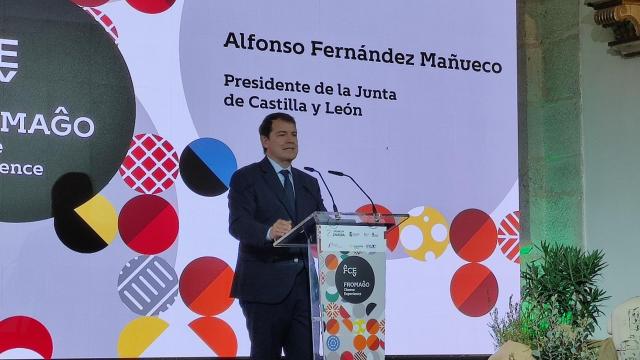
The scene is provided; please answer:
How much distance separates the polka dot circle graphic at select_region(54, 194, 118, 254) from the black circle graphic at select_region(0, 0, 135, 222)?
7 cm

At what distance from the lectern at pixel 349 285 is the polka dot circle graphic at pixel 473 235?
5.82 ft

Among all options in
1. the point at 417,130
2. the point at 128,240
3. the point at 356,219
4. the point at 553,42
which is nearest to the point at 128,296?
the point at 128,240

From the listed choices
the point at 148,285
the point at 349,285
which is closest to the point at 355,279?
the point at 349,285

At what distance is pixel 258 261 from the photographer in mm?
6582

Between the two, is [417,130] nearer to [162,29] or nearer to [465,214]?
[465,214]

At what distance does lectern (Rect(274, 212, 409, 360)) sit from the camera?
5410 mm

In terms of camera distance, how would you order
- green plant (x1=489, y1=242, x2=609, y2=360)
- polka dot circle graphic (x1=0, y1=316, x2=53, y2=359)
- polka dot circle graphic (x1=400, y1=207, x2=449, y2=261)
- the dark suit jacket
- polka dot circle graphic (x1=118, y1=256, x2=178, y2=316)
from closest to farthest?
green plant (x1=489, y1=242, x2=609, y2=360) → polka dot circle graphic (x1=0, y1=316, x2=53, y2=359) → polka dot circle graphic (x1=118, y1=256, x2=178, y2=316) → the dark suit jacket → polka dot circle graphic (x1=400, y1=207, x2=449, y2=261)

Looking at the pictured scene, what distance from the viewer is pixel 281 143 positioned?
6840mm

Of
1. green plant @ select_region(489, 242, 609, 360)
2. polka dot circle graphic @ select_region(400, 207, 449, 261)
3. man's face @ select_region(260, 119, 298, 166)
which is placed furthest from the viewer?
polka dot circle graphic @ select_region(400, 207, 449, 261)

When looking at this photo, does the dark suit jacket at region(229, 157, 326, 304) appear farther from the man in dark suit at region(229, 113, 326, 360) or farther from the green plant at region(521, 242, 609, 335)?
the green plant at region(521, 242, 609, 335)

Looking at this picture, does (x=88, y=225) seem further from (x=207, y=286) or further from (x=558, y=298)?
(x=558, y=298)

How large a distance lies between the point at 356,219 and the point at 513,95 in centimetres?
253

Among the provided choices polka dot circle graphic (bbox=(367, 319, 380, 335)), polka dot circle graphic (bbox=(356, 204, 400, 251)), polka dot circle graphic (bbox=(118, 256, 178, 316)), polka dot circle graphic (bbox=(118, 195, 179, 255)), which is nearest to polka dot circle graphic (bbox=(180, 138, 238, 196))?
polka dot circle graphic (bbox=(118, 195, 179, 255))

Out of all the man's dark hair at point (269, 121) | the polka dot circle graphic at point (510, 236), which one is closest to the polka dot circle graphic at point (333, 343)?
the man's dark hair at point (269, 121)
